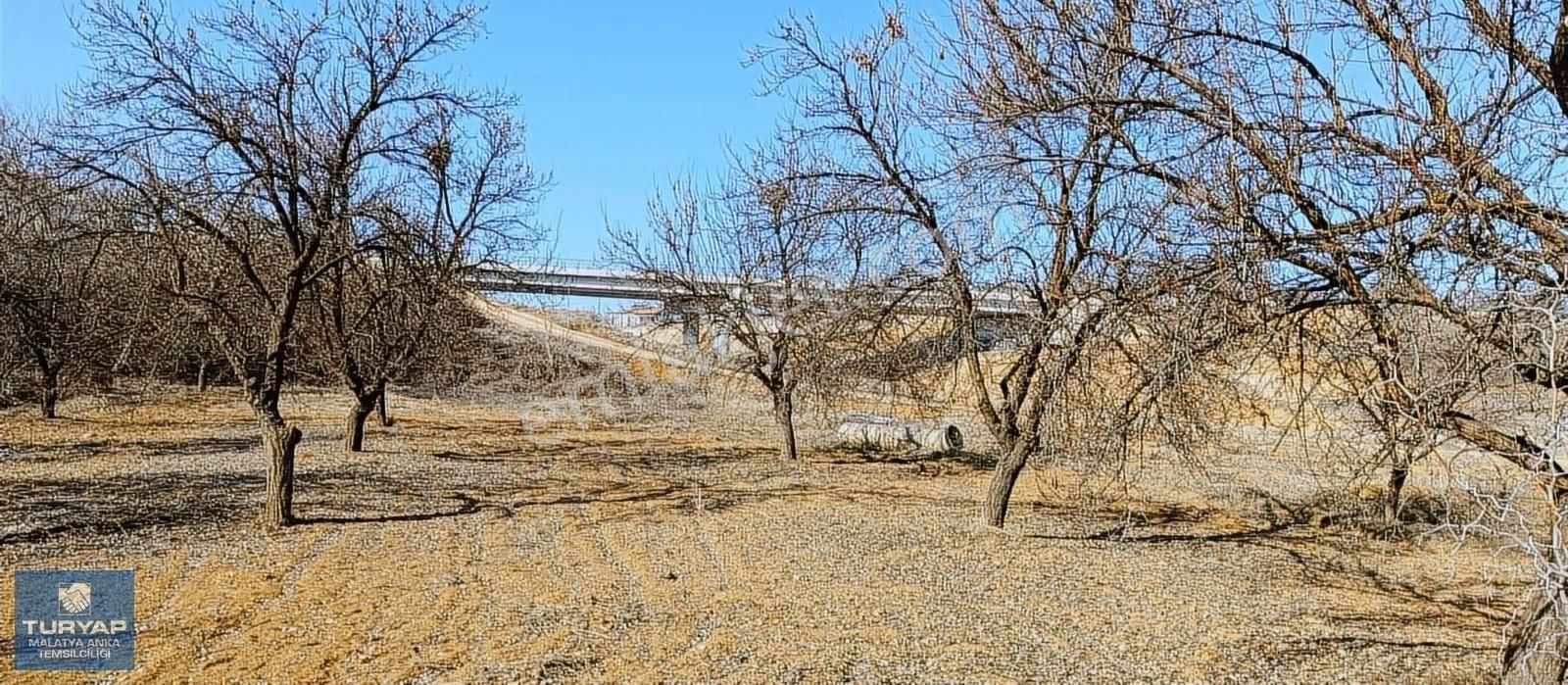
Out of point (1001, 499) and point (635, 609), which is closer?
point (635, 609)

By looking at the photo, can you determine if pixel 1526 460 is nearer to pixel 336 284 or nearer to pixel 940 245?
pixel 940 245

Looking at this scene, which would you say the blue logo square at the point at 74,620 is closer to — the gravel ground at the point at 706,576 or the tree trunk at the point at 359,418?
the gravel ground at the point at 706,576

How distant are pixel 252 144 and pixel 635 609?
4423 mm

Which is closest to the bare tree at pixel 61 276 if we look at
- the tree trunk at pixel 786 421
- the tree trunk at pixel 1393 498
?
the tree trunk at pixel 786 421

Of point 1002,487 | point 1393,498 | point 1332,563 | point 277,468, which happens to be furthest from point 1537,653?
point 277,468

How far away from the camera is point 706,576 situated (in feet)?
22.2


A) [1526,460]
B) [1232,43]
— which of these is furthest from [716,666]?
[1232,43]

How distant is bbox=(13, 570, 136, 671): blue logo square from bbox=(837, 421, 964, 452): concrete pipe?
36.8ft

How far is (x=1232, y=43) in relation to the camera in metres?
4.86

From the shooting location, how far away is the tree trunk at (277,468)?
24.7 feet

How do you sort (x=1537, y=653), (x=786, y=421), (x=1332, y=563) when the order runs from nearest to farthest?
1. (x=1537, y=653)
2. (x=1332, y=563)
3. (x=786, y=421)

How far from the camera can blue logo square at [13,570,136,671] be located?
452 cm

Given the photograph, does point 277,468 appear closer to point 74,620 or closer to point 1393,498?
point 74,620

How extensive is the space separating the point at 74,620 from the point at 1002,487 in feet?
22.6
